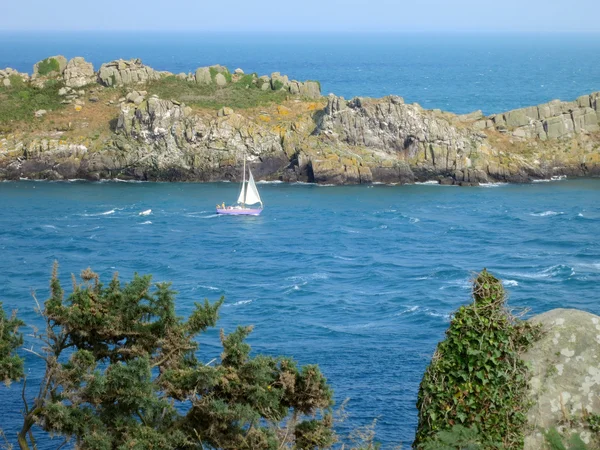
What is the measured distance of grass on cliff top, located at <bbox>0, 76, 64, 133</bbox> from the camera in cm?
9625

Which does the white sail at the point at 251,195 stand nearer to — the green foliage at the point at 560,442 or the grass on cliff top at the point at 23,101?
the grass on cliff top at the point at 23,101

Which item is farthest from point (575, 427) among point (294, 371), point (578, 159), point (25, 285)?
point (578, 159)

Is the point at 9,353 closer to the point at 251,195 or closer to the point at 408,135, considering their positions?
the point at 251,195

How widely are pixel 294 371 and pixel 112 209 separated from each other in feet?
198

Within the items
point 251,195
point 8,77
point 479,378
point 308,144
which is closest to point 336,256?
point 251,195

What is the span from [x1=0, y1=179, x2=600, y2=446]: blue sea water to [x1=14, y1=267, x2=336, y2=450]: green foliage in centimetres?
1350

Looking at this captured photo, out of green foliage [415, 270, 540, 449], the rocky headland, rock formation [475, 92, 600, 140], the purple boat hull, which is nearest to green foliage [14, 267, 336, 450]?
green foliage [415, 270, 540, 449]

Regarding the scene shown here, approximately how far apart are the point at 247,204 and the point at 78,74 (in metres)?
38.7

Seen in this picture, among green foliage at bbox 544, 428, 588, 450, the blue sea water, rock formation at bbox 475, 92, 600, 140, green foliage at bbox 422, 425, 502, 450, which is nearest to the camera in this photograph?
green foliage at bbox 422, 425, 502, 450

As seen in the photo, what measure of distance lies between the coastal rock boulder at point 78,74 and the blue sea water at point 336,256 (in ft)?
70.4

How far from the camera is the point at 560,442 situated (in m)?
14.7

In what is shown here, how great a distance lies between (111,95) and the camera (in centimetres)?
10206

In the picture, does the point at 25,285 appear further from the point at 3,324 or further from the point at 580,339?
the point at 580,339

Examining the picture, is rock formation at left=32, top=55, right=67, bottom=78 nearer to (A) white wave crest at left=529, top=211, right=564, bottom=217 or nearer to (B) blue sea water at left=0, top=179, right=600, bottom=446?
(B) blue sea water at left=0, top=179, right=600, bottom=446
